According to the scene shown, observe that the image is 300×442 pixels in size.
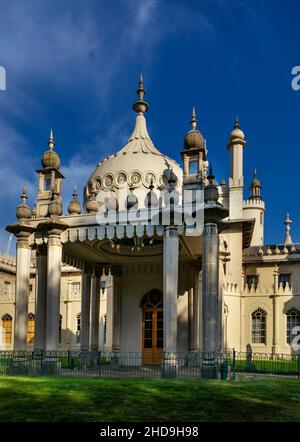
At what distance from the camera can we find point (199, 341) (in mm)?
26156

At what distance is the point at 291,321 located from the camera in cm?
3825

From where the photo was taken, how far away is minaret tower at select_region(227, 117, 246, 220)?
3666cm

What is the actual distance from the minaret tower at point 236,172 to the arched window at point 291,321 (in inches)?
342

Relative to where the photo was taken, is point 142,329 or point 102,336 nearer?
point 142,329

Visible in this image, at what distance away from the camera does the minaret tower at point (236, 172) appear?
36.7 m

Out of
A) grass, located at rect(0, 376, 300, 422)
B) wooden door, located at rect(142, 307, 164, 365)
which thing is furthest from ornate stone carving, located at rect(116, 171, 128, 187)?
grass, located at rect(0, 376, 300, 422)

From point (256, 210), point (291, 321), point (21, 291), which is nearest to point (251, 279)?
point (291, 321)

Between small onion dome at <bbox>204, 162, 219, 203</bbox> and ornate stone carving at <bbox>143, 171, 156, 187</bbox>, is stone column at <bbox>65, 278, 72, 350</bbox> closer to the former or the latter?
ornate stone carving at <bbox>143, 171, 156, 187</bbox>

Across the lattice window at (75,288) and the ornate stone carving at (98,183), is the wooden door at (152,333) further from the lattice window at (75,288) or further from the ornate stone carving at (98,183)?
the lattice window at (75,288)

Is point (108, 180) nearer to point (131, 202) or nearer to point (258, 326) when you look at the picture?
point (131, 202)

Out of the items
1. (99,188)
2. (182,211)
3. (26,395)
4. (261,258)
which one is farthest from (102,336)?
(26,395)
